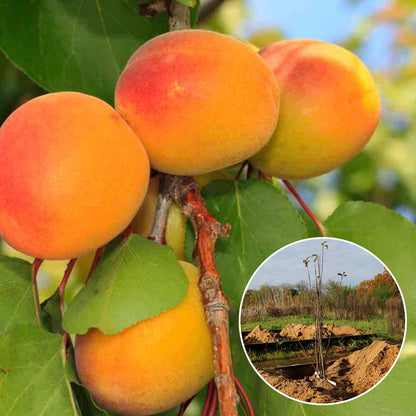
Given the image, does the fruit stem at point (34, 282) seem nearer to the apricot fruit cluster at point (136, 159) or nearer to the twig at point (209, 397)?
the apricot fruit cluster at point (136, 159)

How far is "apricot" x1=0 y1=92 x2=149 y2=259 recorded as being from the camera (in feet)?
1.82

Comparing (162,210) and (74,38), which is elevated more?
(74,38)

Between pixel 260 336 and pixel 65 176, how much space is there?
0.27 meters

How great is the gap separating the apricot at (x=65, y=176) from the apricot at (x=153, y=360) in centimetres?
10

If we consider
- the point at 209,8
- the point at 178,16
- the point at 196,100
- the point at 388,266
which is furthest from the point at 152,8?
the point at 388,266

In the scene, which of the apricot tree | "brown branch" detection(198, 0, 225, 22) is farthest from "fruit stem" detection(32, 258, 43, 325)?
"brown branch" detection(198, 0, 225, 22)

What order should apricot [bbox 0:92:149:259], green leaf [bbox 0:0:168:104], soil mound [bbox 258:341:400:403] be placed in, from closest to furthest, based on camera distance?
apricot [bbox 0:92:149:259], soil mound [bbox 258:341:400:403], green leaf [bbox 0:0:168:104]

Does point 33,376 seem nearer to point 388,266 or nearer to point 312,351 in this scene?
point 312,351

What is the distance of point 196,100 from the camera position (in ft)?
1.95

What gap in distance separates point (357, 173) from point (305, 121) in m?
1.39

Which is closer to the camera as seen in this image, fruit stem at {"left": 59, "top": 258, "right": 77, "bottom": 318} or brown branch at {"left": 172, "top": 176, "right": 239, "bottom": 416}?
brown branch at {"left": 172, "top": 176, "right": 239, "bottom": 416}

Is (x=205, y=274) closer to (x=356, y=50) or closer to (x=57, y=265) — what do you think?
(x=57, y=265)

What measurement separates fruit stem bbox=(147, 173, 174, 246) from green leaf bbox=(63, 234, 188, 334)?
0.05m

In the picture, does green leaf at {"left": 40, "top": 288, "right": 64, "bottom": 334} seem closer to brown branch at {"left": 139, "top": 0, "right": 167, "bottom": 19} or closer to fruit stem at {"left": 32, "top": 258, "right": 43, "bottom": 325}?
fruit stem at {"left": 32, "top": 258, "right": 43, "bottom": 325}
